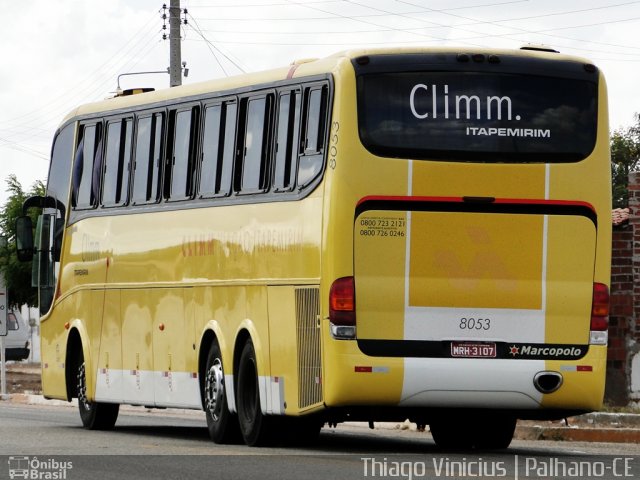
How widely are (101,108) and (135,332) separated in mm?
3062

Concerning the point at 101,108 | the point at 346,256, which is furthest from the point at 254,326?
the point at 101,108

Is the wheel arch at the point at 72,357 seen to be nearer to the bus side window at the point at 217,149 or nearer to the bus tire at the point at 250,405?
the bus side window at the point at 217,149

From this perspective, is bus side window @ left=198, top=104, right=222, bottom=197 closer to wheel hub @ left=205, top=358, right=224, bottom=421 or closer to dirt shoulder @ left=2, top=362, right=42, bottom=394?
wheel hub @ left=205, top=358, right=224, bottom=421

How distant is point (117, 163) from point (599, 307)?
7443mm

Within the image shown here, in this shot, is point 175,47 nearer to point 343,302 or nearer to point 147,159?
point 147,159

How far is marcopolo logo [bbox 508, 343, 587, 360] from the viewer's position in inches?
657

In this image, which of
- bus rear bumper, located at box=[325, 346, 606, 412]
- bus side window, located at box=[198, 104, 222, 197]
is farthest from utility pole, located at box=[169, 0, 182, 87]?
bus rear bumper, located at box=[325, 346, 606, 412]

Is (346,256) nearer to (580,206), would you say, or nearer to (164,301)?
(580,206)

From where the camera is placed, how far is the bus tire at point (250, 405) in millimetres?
18094

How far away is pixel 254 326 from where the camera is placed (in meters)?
18.2

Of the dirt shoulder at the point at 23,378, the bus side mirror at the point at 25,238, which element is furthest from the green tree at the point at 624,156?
the bus side mirror at the point at 25,238

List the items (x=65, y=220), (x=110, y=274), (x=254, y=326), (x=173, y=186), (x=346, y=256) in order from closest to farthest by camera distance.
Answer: (x=346, y=256) < (x=254, y=326) < (x=173, y=186) < (x=110, y=274) < (x=65, y=220)

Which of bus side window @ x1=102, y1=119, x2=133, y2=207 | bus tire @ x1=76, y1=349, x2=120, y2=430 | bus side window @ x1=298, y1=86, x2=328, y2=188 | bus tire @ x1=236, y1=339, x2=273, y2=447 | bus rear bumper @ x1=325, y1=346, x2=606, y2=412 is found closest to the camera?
bus rear bumper @ x1=325, y1=346, x2=606, y2=412

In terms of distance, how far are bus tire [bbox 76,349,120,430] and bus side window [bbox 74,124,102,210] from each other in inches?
78.3
